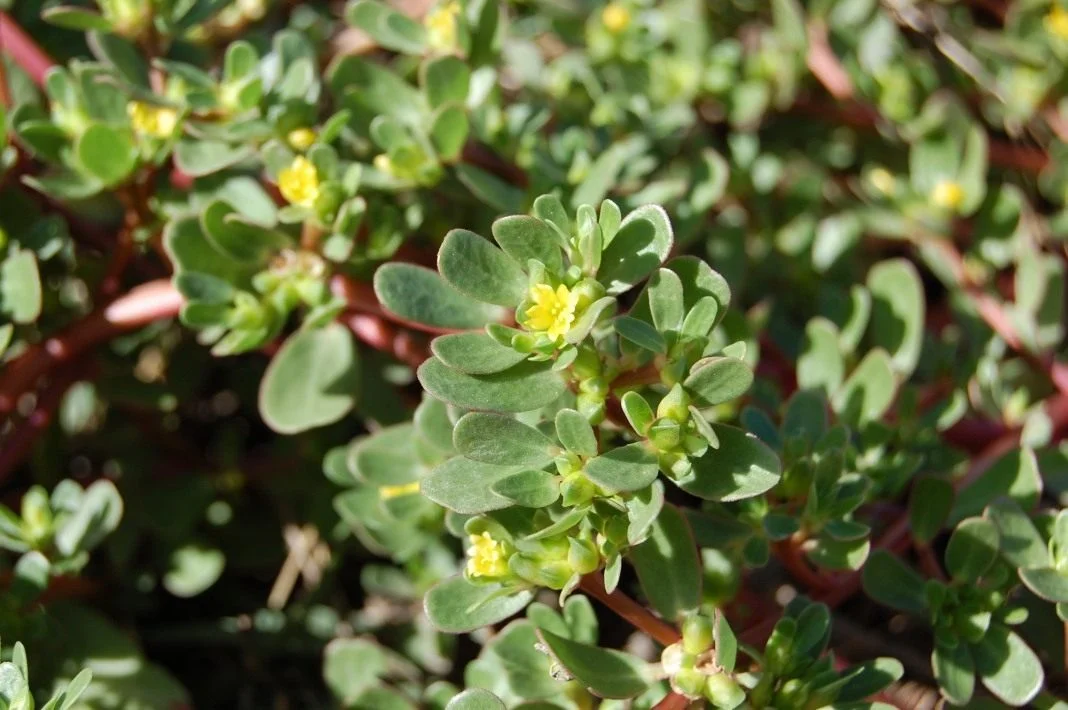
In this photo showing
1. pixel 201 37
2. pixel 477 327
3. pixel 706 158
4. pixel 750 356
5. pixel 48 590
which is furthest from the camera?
pixel 201 37

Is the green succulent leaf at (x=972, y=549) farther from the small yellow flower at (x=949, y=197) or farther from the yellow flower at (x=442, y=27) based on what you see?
the yellow flower at (x=442, y=27)

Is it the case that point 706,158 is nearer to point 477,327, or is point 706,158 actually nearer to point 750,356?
point 750,356

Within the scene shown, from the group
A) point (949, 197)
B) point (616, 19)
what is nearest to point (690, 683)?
point (949, 197)

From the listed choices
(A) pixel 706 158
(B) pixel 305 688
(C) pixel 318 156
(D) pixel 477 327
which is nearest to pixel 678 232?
(A) pixel 706 158

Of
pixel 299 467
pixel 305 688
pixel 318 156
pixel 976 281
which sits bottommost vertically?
pixel 305 688

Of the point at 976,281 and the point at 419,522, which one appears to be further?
the point at 976,281

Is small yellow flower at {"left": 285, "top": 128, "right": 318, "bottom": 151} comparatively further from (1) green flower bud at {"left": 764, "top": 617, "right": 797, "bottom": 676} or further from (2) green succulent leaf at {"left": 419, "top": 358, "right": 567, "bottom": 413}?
(1) green flower bud at {"left": 764, "top": 617, "right": 797, "bottom": 676}

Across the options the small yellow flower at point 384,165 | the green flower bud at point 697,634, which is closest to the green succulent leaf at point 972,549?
the green flower bud at point 697,634
